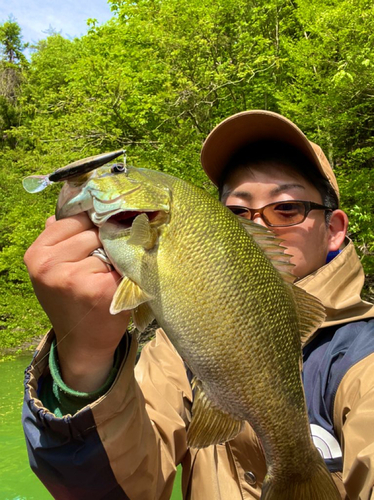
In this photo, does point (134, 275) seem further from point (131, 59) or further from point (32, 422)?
point (131, 59)

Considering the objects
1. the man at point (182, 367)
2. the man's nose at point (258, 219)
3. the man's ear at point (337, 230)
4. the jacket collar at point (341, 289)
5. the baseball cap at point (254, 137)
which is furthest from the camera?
the man's ear at point (337, 230)

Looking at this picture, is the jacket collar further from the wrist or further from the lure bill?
the lure bill

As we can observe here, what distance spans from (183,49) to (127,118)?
2429 mm

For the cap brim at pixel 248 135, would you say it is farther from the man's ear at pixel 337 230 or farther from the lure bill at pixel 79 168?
the lure bill at pixel 79 168

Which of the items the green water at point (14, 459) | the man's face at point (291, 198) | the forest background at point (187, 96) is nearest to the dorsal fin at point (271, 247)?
the man's face at point (291, 198)

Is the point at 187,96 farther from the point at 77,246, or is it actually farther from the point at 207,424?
the point at 207,424

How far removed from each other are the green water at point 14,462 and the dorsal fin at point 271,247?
3.76 meters

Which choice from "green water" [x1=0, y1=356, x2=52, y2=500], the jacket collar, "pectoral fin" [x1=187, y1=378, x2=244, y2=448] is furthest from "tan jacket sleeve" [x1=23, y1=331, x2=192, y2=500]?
"green water" [x1=0, y1=356, x2=52, y2=500]

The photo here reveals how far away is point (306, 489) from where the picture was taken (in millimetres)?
1399

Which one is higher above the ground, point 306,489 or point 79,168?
point 79,168

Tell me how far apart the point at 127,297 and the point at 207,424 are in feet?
1.54

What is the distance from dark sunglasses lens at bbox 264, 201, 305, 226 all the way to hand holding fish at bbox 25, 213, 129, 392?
1115mm

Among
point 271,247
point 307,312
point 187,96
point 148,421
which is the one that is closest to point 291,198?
point 271,247

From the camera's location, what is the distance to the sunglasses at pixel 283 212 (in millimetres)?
2297
